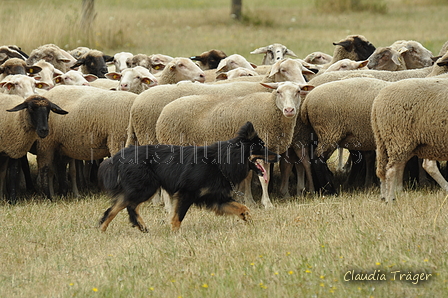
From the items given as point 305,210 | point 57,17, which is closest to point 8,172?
point 305,210

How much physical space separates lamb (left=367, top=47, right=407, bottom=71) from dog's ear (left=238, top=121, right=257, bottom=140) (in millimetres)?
4350

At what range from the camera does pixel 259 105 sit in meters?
7.67

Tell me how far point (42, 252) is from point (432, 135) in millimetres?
3650

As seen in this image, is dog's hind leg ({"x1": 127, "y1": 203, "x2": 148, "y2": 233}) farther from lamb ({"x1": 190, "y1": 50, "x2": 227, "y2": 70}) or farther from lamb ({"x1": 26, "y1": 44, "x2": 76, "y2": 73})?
lamb ({"x1": 190, "y1": 50, "x2": 227, "y2": 70})

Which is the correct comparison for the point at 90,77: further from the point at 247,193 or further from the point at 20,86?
the point at 247,193

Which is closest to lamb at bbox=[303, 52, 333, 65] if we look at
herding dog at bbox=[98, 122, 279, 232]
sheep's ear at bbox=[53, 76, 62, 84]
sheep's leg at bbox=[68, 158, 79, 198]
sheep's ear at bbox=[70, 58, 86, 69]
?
sheep's ear at bbox=[70, 58, 86, 69]

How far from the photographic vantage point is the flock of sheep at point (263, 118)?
6.61 metres

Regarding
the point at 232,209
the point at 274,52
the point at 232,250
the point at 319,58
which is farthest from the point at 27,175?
the point at 319,58

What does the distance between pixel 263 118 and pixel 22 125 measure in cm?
296

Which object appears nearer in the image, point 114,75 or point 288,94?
point 288,94

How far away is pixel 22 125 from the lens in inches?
327

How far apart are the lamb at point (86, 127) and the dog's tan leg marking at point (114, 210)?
6.96 ft

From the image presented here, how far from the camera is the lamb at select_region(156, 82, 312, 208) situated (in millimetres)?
7582

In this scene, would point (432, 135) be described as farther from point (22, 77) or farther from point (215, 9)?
point (215, 9)
